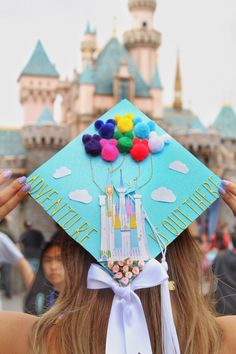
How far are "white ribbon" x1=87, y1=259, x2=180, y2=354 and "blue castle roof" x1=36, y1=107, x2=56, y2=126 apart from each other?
2748 cm

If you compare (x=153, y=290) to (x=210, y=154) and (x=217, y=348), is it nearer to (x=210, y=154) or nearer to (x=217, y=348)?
(x=217, y=348)

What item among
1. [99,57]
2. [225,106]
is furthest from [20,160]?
[225,106]

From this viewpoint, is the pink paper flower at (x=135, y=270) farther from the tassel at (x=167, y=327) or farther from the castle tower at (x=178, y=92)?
the castle tower at (x=178, y=92)

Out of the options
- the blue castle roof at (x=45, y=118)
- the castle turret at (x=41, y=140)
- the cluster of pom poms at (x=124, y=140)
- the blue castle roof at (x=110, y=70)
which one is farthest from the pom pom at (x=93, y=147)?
the blue castle roof at (x=110, y=70)

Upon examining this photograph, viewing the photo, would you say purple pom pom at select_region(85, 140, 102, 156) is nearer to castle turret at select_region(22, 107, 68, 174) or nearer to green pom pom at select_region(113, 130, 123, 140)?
green pom pom at select_region(113, 130, 123, 140)

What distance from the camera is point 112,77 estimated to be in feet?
99.0

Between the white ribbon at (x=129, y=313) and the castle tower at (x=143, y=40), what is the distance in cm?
3169

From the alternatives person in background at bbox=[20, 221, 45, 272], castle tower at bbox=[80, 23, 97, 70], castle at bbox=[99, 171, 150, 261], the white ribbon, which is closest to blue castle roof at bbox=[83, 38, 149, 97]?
castle tower at bbox=[80, 23, 97, 70]

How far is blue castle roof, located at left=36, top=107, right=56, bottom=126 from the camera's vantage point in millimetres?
28594

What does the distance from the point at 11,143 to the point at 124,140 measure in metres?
29.7

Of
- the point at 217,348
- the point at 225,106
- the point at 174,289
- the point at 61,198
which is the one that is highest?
the point at 225,106

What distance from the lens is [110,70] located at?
30.2 m

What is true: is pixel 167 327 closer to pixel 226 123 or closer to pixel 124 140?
pixel 124 140

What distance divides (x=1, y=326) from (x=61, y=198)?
29 cm
